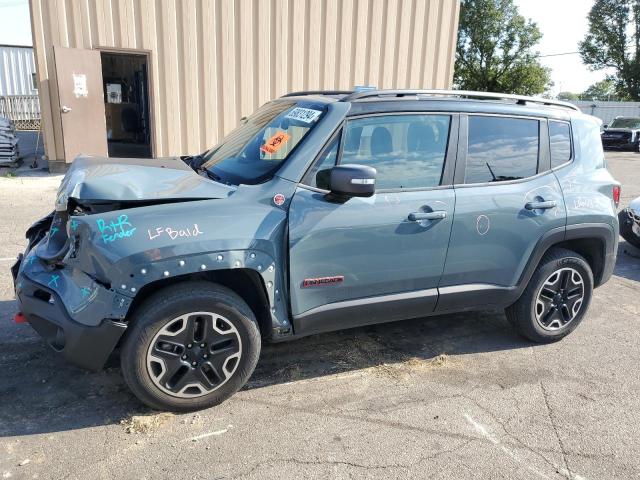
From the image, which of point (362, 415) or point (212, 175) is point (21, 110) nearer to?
point (212, 175)

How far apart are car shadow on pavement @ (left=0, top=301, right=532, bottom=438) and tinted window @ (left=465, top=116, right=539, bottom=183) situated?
1.35m

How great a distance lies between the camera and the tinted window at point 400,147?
3.29 metres

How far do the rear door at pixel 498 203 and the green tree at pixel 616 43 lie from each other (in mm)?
44122

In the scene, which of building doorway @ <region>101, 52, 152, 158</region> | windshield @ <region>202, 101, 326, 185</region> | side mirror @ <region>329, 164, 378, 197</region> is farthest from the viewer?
building doorway @ <region>101, 52, 152, 158</region>

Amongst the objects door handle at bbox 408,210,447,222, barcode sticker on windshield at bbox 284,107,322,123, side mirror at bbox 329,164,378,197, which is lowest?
door handle at bbox 408,210,447,222

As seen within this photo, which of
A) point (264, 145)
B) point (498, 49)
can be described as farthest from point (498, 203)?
point (498, 49)

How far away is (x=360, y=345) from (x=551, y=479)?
64.5 inches

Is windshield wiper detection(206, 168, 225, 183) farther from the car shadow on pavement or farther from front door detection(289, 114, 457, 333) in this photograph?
the car shadow on pavement

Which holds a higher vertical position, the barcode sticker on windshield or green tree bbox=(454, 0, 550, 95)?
green tree bbox=(454, 0, 550, 95)

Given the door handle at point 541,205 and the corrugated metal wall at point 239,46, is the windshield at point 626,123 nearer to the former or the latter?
the corrugated metal wall at point 239,46

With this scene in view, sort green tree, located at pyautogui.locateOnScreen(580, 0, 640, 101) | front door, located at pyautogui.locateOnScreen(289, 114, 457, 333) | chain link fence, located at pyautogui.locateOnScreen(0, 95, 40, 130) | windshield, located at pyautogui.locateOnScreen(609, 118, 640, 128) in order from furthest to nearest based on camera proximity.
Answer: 1. green tree, located at pyautogui.locateOnScreen(580, 0, 640, 101)
2. windshield, located at pyautogui.locateOnScreen(609, 118, 640, 128)
3. chain link fence, located at pyautogui.locateOnScreen(0, 95, 40, 130)
4. front door, located at pyautogui.locateOnScreen(289, 114, 457, 333)

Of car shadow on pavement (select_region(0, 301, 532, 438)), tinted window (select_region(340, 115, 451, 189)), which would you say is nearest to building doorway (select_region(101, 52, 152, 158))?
car shadow on pavement (select_region(0, 301, 532, 438))

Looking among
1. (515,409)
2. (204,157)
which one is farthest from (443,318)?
(204,157)

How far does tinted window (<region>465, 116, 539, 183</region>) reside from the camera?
3.64 meters
